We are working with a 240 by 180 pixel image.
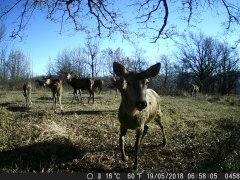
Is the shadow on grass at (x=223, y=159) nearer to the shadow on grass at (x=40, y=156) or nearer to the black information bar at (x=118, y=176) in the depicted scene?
the black information bar at (x=118, y=176)

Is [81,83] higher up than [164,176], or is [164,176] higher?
[81,83]

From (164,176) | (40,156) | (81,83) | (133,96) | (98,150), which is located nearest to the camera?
(164,176)

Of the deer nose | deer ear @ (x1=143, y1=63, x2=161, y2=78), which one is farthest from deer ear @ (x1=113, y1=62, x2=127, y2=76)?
the deer nose

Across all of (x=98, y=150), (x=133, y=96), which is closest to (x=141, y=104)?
(x=133, y=96)

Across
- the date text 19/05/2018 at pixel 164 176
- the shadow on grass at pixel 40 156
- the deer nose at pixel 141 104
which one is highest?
the deer nose at pixel 141 104

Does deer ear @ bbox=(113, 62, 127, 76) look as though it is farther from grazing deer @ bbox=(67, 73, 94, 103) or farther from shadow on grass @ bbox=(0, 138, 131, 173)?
grazing deer @ bbox=(67, 73, 94, 103)

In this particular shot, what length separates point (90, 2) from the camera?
13031 mm

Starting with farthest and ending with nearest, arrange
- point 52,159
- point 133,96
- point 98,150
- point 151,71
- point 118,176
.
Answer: point 98,150, point 52,159, point 151,71, point 133,96, point 118,176

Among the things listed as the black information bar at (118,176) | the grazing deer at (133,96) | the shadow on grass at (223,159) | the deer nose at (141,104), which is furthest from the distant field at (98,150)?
the deer nose at (141,104)

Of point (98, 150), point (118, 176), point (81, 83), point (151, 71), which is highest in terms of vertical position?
point (81, 83)

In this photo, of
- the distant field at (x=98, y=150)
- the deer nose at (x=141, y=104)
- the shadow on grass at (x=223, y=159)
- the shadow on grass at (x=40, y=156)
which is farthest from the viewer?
the distant field at (x=98, y=150)

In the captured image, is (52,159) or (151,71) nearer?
(151,71)

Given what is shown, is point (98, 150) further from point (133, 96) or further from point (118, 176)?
point (133, 96)

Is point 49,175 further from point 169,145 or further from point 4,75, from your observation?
point 4,75
